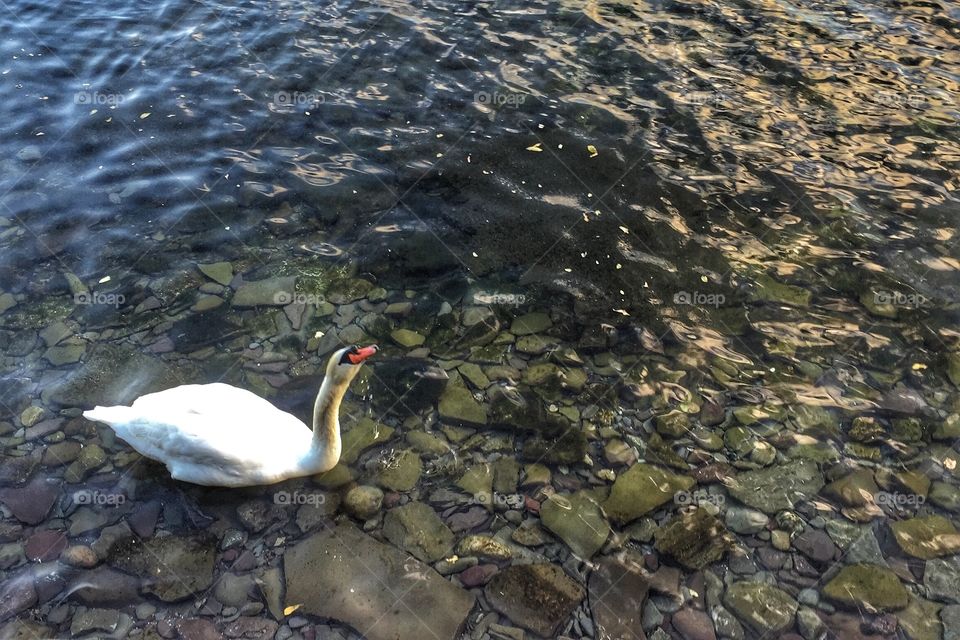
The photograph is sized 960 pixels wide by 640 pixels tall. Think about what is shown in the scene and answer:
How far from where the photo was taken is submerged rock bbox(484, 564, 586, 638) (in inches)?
236

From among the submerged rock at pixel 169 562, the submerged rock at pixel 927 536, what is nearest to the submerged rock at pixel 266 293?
the submerged rock at pixel 169 562

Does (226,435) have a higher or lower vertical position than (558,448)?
higher

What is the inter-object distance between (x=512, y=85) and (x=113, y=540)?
29.6 feet

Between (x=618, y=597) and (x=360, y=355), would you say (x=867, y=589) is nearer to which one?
(x=618, y=597)

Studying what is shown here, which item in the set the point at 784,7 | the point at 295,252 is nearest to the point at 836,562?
the point at 295,252

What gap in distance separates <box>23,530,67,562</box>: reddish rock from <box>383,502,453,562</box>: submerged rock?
2809 millimetres

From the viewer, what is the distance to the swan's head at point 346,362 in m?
6.07

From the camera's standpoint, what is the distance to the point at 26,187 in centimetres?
1005

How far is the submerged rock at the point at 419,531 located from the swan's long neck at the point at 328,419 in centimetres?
79

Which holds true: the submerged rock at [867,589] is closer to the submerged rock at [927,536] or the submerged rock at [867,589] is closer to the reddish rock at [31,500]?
the submerged rock at [927,536]

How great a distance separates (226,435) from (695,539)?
4.27 metres

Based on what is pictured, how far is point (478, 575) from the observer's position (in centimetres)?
630

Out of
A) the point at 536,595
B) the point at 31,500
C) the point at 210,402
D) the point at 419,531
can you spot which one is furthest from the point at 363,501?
the point at 31,500

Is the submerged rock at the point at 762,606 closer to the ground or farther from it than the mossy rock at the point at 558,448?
closer to the ground
